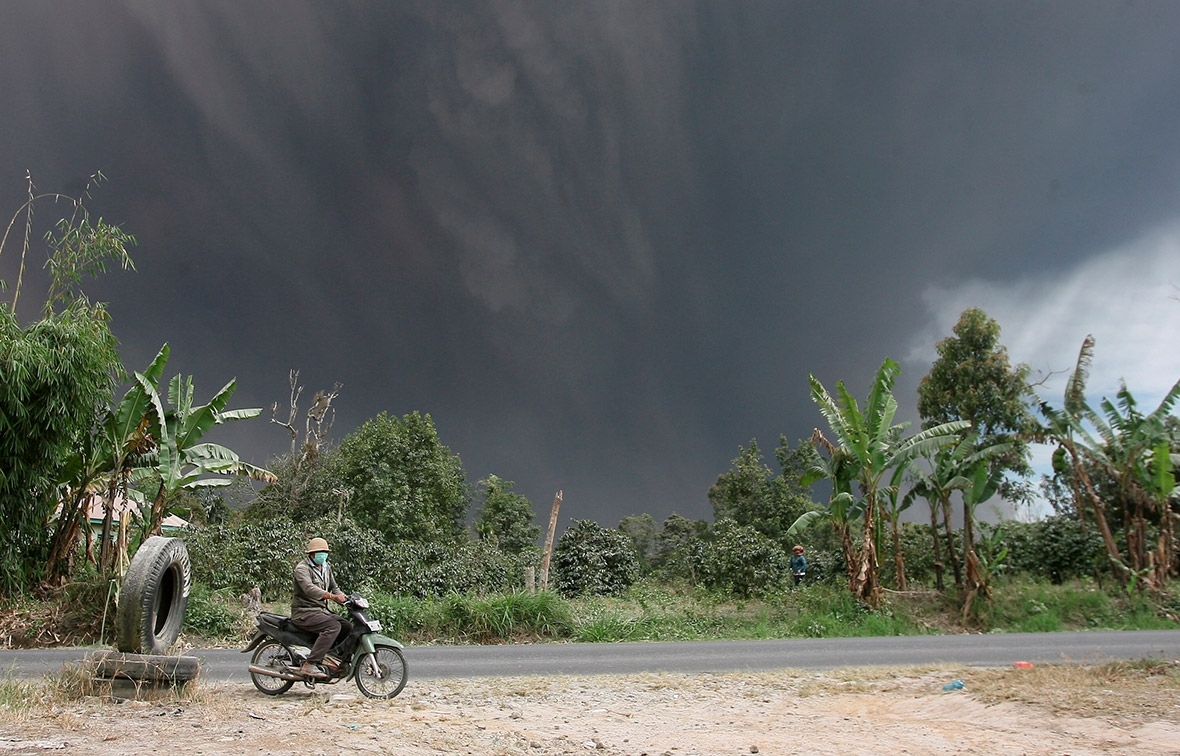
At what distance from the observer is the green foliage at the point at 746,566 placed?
19.9 m

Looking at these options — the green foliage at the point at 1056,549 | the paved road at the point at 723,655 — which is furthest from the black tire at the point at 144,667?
the green foliage at the point at 1056,549

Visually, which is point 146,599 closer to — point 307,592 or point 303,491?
point 307,592

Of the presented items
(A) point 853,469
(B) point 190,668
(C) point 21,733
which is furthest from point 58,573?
(A) point 853,469

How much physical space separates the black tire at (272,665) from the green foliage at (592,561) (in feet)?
44.5

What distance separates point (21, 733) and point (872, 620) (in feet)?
45.8

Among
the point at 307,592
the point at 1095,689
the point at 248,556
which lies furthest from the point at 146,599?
the point at 248,556

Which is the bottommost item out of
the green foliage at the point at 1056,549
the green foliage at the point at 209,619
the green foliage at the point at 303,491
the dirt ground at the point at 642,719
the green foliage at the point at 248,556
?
the dirt ground at the point at 642,719

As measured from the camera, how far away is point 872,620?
50.9 ft

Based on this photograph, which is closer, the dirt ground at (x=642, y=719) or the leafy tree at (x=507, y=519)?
the dirt ground at (x=642, y=719)

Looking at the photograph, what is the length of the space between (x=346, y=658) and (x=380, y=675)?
1.30 ft

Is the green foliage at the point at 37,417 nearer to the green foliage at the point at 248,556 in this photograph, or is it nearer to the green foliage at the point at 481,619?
the green foliage at the point at 248,556

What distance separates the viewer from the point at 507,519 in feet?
127

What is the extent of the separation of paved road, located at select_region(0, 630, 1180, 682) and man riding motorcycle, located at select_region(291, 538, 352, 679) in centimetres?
178

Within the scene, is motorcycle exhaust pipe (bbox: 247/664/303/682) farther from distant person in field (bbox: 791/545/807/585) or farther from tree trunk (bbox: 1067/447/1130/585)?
tree trunk (bbox: 1067/447/1130/585)
